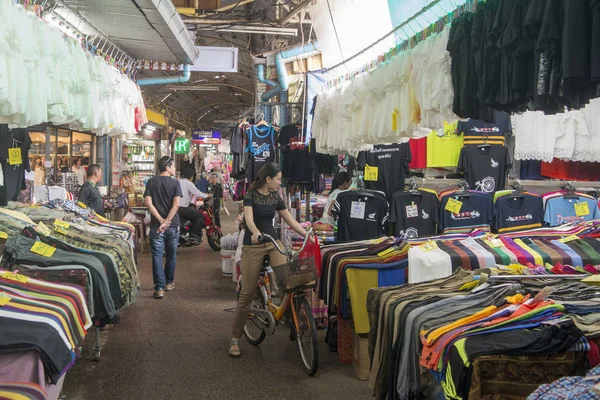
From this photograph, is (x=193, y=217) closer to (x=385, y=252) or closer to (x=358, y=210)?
Answer: (x=358, y=210)

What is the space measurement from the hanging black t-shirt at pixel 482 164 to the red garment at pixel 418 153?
42 centimetres

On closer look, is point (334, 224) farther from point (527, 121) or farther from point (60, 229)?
point (60, 229)

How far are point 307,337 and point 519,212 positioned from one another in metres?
2.59

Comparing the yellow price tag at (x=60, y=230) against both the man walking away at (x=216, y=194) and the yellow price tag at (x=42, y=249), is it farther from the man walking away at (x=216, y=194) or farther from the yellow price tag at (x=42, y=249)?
the man walking away at (x=216, y=194)

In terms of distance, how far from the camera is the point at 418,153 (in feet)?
19.9

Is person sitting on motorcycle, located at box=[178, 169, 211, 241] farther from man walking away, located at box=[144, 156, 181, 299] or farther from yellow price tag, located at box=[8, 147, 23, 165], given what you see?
yellow price tag, located at box=[8, 147, 23, 165]

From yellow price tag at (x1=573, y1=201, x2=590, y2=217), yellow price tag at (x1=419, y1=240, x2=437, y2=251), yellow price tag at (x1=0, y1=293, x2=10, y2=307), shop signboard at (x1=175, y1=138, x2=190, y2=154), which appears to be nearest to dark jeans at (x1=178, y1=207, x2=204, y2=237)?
yellow price tag at (x1=573, y1=201, x2=590, y2=217)

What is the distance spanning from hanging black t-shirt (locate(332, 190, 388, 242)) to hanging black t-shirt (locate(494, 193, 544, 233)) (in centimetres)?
113

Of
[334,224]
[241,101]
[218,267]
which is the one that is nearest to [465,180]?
[334,224]

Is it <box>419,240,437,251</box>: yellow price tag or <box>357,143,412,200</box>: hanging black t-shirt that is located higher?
<box>357,143,412,200</box>: hanging black t-shirt

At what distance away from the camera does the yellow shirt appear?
5.87 metres

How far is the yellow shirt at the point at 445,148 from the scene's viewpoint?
587cm

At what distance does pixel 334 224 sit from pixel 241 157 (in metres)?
3.01

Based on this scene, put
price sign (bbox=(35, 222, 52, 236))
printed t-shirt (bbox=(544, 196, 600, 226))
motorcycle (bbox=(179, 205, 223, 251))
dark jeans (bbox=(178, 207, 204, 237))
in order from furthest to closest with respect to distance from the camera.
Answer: motorcycle (bbox=(179, 205, 223, 251)) → dark jeans (bbox=(178, 207, 204, 237)) → printed t-shirt (bbox=(544, 196, 600, 226)) → price sign (bbox=(35, 222, 52, 236))
